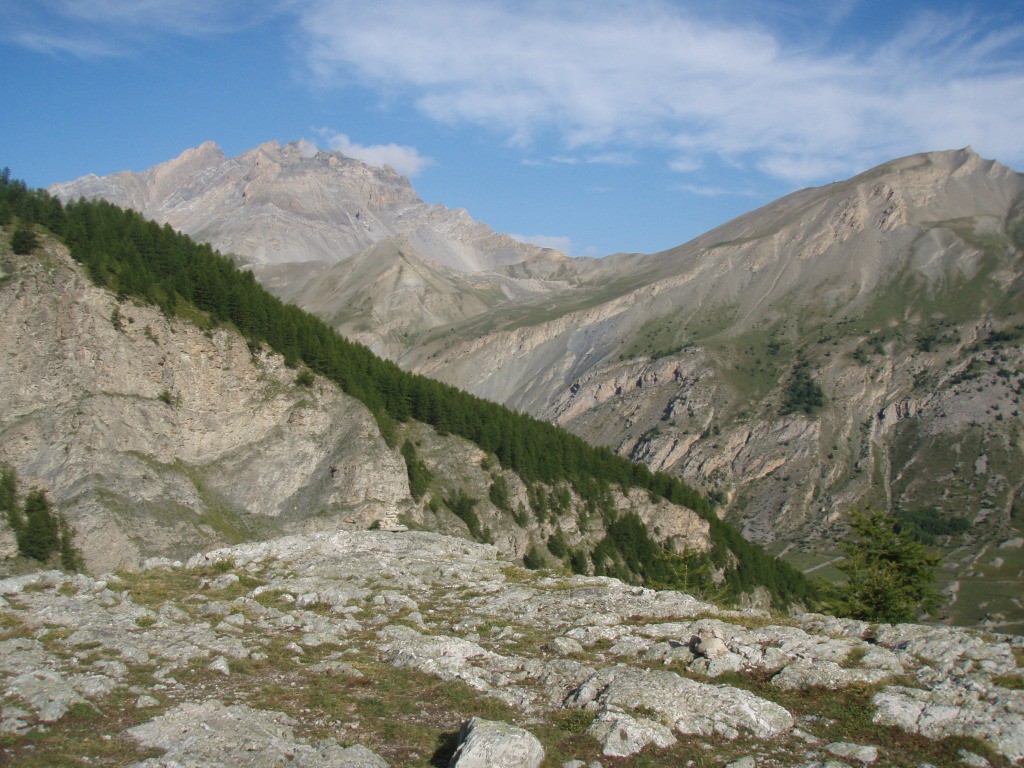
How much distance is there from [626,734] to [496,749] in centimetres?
326

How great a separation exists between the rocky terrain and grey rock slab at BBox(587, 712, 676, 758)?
40943 millimetres

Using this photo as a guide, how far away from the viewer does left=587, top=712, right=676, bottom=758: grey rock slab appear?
15922 mm

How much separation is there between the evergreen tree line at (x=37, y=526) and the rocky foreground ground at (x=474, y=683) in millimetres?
29769

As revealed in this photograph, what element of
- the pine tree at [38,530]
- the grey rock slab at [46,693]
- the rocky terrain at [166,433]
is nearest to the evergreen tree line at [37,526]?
the pine tree at [38,530]

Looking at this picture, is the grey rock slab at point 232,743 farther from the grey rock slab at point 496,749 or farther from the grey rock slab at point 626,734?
the grey rock slab at point 626,734

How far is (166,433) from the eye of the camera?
6650 cm

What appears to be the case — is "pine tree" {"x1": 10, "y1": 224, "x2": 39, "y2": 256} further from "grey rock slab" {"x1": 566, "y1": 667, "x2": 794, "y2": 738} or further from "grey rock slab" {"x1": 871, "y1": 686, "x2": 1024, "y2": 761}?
"grey rock slab" {"x1": 871, "y1": 686, "x2": 1024, "y2": 761}

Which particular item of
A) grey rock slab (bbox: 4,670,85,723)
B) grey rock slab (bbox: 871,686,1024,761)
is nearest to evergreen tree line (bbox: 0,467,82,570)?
grey rock slab (bbox: 4,670,85,723)

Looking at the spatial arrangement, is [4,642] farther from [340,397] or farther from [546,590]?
[340,397]

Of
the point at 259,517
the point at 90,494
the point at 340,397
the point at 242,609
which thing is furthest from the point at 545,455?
the point at 242,609

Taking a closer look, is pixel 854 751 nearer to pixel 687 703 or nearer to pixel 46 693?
pixel 687 703

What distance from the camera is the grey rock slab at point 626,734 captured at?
52.2 ft

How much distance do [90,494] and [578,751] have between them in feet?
176

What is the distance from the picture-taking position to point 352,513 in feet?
234
